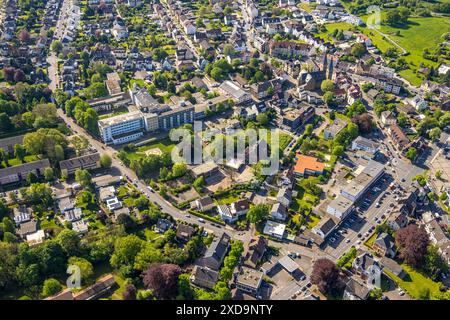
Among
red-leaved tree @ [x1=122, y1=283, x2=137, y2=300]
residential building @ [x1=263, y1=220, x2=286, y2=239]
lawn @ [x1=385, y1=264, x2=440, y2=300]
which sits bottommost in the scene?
lawn @ [x1=385, y1=264, x2=440, y2=300]

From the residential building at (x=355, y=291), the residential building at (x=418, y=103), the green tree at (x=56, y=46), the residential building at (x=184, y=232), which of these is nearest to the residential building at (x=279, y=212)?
the residential building at (x=184, y=232)

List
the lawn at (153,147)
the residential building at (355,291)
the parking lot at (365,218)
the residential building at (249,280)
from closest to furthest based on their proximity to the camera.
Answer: the residential building at (355,291)
the residential building at (249,280)
the parking lot at (365,218)
the lawn at (153,147)

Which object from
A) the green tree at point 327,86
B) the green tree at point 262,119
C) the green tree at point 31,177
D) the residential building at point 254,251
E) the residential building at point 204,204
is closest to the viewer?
the residential building at point 254,251

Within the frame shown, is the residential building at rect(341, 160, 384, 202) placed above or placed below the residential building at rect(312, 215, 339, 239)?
above

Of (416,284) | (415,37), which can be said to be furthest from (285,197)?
(415,37)

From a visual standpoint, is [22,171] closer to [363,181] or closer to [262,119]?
[262,119]

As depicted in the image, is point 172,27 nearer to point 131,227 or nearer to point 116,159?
point 116,159

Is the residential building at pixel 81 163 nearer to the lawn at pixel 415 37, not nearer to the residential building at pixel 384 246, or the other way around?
the residential building at pixel 384 246

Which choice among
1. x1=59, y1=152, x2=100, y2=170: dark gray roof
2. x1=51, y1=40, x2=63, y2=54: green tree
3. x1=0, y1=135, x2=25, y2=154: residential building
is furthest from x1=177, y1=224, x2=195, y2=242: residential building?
x1=51, y1=40, x2=63, y2=54: green tree

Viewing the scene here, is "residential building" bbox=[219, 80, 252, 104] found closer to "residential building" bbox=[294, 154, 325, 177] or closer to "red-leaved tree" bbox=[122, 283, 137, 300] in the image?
"residential building" bbox=[294, 154, 325, 177]
